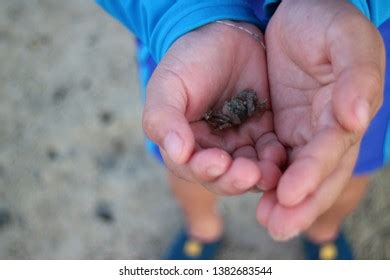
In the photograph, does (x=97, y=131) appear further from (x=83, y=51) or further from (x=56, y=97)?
(x=83, y=51)

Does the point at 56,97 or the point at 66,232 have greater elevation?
the point at 56,97

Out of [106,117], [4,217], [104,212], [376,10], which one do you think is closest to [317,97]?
[376,10]

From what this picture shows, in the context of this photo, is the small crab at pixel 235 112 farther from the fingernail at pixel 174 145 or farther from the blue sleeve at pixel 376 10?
the blue sleeve at pixel 376 10

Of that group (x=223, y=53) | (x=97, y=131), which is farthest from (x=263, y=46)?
(x=97, y=131)

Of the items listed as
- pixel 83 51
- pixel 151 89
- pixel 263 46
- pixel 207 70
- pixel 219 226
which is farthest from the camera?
pixel 83 51

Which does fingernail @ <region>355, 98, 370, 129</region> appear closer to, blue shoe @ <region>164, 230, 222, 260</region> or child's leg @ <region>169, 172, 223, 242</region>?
child's leg @ <region>169, 172, 223, 242</region>

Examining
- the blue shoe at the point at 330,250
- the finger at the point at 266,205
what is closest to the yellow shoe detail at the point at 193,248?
the blue shoe at the point at 330,250

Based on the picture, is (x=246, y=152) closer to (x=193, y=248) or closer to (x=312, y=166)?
(x=312, y=166)
